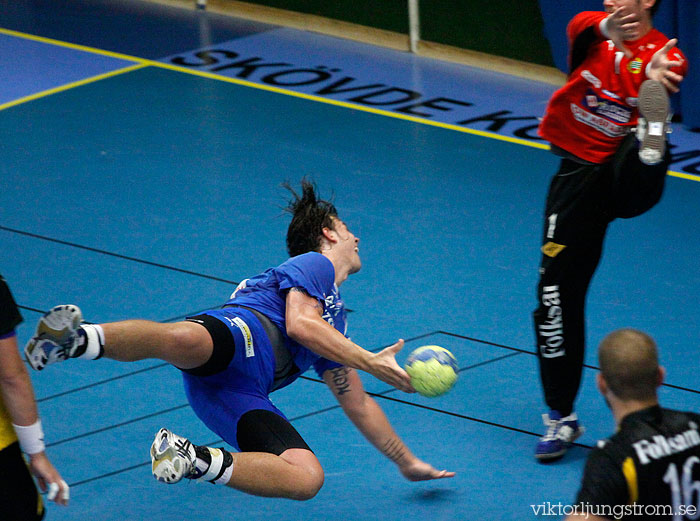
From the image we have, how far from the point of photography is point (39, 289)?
801 centimetres

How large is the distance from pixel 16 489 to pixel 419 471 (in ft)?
6.92

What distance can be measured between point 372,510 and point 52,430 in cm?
185

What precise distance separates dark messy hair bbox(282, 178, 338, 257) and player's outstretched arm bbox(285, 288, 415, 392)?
0.53 m

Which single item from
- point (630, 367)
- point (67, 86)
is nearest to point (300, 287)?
point (630, 367)

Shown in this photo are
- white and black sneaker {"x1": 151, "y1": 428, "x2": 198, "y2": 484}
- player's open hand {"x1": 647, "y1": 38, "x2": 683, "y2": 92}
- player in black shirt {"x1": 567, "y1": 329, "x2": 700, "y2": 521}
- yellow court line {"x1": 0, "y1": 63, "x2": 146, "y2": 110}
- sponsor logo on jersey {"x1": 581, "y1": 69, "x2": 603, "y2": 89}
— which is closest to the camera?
player in black shirt {"x1": 567, "y1": 329, "x2": 700, "y2": 521}

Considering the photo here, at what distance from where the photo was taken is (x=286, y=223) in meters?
9.08

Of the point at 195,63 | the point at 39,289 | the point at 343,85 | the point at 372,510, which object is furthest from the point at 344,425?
the point at 195,63

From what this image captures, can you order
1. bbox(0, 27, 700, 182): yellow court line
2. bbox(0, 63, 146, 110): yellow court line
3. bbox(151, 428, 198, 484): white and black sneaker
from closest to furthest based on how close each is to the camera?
bbox(151, 428, 198, 484): white and black sneaker < bbox(0, 27, 700, 182): yellow court line < bbox(0, 63, 146, 110): yellow court line

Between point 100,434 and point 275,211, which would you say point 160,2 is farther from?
point 100,434

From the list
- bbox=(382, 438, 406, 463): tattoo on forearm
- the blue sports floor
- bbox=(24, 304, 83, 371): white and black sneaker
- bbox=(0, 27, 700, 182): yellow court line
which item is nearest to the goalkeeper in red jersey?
the blue sports floor

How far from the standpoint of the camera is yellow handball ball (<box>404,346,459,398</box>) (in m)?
5.00

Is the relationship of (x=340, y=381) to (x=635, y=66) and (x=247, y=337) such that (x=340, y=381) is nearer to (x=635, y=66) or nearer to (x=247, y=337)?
(x=247, y=337)

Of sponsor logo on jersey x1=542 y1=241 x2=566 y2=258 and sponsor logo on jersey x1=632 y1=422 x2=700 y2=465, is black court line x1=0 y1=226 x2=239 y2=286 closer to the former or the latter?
sponsor logo on jersey x1=542 y1=241 x2=566 y2=258

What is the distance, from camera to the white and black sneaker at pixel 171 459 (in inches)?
185
